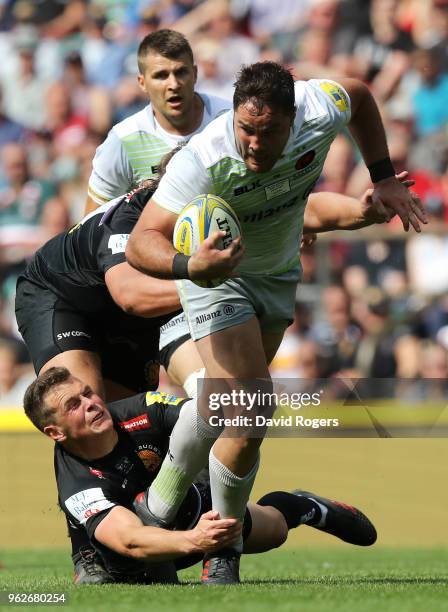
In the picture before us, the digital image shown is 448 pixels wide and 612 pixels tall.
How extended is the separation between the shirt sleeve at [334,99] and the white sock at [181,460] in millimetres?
1519

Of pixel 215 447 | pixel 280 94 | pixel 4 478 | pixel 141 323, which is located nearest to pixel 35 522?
pixel 4 478

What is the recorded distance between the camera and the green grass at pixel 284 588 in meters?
4.59

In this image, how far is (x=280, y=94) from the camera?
5.15 meters

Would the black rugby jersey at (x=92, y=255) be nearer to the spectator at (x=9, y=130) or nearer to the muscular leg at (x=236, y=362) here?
the muscular leg at (x=236, y=362)

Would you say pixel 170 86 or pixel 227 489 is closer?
pixel 227 489

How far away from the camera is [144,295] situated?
629 centimetres

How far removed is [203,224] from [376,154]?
1.58m

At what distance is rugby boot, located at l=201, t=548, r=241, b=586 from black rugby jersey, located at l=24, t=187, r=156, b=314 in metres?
1.69

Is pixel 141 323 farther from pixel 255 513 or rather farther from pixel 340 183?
pixel 340 183

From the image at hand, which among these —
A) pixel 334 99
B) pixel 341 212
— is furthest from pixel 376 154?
pixel 334 99

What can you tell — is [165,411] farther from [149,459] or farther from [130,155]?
[130,155]

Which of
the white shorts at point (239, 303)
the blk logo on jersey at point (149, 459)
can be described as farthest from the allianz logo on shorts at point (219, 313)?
the blk logo on jersey at point (149, 459)

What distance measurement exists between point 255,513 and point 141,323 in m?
1.36

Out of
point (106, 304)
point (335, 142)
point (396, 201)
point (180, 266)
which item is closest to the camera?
point (180, 266)
